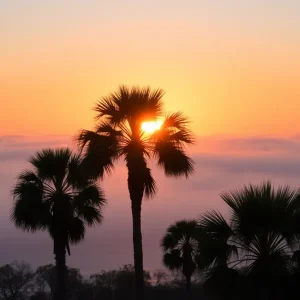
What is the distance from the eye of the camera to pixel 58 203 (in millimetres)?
39844

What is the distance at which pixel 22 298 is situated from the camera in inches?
2872

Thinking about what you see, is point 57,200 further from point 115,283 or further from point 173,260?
point 115,283

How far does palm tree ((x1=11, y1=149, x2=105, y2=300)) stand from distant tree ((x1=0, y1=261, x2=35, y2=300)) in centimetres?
3223

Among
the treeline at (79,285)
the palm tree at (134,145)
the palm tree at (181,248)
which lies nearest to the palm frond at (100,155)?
the palm tree at (134,145)

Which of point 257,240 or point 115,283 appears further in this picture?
point 115,283

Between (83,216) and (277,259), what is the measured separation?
16.5 metres

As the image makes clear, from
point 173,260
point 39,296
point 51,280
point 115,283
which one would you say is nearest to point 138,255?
point 173,260

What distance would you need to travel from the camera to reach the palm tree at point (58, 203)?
130 feet

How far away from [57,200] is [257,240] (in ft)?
52.8

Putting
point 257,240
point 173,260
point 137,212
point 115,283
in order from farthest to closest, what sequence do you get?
point 115,283 → point 173,260 → point 137,212 → point 257,240

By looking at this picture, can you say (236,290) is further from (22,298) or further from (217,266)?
(22,298)

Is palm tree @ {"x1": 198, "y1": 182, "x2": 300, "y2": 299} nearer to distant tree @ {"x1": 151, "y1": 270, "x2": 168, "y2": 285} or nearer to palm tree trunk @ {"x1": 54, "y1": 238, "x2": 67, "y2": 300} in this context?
palm tree trunk @ {"x1": 54, "y1": 238, "x2": 67, "y2": 300}

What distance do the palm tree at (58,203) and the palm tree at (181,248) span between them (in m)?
17.4

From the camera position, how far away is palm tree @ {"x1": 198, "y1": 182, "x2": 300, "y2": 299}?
2556cm
